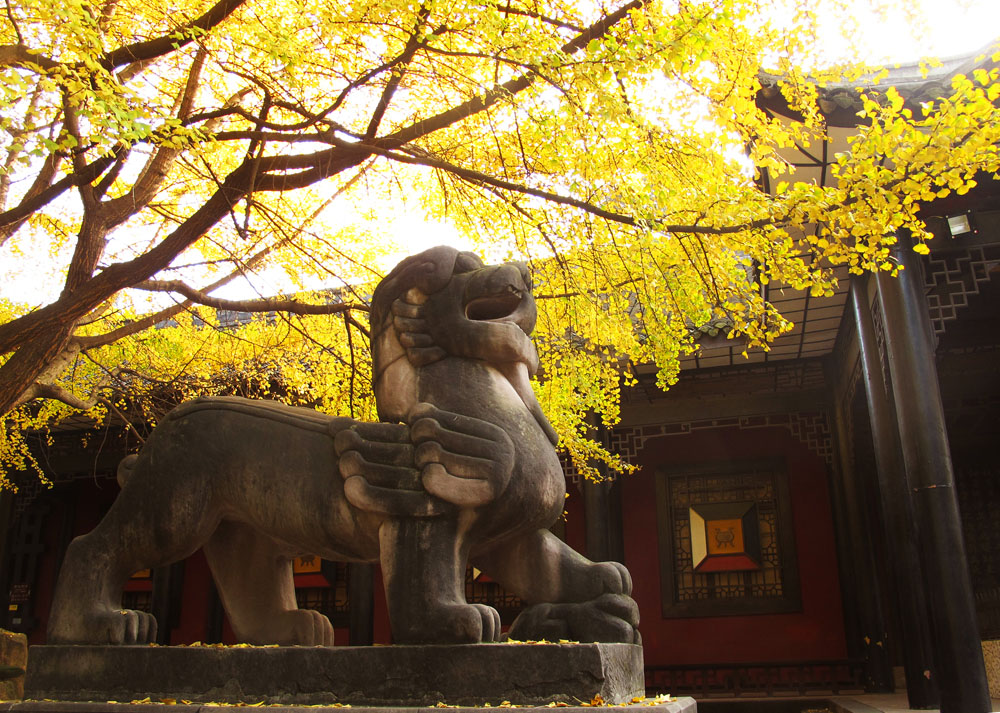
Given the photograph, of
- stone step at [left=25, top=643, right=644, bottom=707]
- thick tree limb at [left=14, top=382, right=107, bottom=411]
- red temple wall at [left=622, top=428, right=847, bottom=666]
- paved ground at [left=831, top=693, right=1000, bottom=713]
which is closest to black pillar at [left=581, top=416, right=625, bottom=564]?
red temple wall at [left=622, top=428, right=847, bottom=666]

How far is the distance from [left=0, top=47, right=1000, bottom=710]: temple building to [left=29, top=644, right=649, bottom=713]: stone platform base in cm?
557

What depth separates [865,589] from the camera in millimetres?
9773

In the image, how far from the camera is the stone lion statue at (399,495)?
2.79 m

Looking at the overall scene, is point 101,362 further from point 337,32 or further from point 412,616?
point 412,616

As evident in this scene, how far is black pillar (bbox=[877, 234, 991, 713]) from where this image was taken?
5.74m

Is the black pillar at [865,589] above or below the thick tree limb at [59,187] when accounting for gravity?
below

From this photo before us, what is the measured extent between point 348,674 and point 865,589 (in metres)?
8.70

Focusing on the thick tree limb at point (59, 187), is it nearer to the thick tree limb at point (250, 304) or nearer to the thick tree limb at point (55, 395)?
the thick tree limb at point (250, 304)

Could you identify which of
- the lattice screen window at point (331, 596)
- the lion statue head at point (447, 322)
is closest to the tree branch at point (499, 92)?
the lion statue head at point (447, 322)

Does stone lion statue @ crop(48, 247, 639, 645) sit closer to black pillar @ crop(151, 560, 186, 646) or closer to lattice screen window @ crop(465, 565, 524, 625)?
lattice screen window @ crop(465, 565, 524, 625)

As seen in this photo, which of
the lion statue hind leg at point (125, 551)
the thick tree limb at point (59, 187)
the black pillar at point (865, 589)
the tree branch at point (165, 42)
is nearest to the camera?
the lion statue hind leg at point (125, 551)

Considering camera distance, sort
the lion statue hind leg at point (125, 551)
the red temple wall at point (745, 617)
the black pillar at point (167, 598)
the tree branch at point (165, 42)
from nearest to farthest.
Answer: the lion statue hind leg at point (125, 551) → the tree branch at point (165, 42) → the red temple wall at point (745, 617) → the black pillar at point (167, 598)

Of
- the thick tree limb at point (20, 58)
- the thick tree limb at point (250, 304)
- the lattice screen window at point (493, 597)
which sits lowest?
the lattice screen window at point (493, 597)

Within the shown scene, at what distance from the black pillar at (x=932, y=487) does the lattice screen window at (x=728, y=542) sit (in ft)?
15.6
